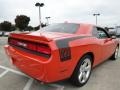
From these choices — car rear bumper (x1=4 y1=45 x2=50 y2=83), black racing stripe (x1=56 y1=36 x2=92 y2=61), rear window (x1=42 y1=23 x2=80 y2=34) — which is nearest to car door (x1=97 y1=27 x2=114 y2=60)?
rear window (x1=42 y1=23 x2=80 y2=34)

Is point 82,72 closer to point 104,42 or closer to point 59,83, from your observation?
point 59,83

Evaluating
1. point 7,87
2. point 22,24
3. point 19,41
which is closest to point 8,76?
point 7,87

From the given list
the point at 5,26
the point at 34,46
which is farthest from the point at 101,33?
the point at 5,26

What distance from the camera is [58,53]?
3619 millimetres

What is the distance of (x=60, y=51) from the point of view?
12.0 ft

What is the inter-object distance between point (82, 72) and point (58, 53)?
115 centimetres

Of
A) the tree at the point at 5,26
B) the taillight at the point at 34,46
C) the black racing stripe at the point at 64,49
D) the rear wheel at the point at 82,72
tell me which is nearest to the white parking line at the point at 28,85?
the taillight at the point at 34,46

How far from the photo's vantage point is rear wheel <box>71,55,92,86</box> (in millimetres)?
4250

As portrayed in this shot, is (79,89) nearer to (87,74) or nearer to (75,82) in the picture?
(75,82)

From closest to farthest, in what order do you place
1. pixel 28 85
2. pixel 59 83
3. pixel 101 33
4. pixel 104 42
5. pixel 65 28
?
pixel 28 85 < pixel 59 83 < pixel 65 28 < pixel 104 42 < pixel 101 33

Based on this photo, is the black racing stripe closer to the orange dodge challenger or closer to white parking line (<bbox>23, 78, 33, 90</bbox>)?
the orange dodge challenger

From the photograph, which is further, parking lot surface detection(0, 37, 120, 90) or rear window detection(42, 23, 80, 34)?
rear window detection(42, 23, 80, 34)

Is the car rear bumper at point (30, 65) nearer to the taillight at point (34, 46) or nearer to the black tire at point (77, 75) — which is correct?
the taillight at point (34, 46)

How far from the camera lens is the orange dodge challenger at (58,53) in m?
3.62
